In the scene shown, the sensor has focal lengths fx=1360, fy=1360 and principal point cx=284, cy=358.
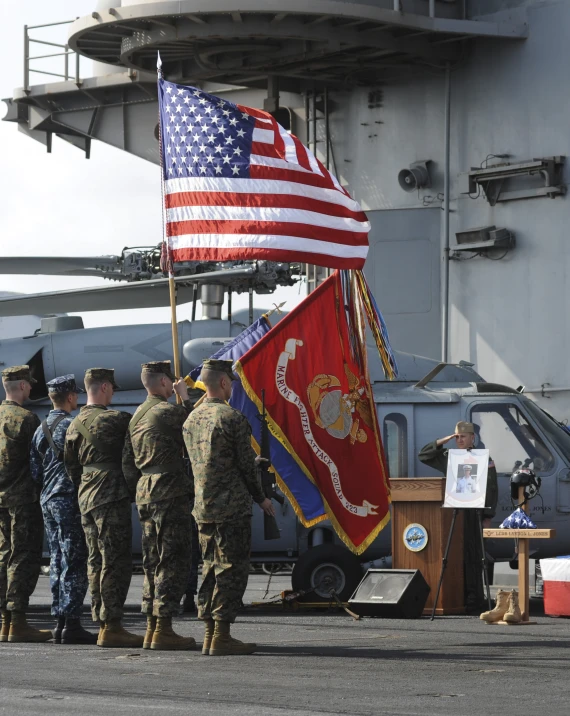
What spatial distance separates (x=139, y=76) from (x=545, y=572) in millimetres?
13959

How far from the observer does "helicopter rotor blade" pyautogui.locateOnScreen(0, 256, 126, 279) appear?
677 inches

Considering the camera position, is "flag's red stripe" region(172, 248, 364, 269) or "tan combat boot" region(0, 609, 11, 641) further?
→ "flag's red stripe" region(172, 248, 364, 269)

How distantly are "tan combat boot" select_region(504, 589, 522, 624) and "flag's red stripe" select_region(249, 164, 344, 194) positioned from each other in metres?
3.73

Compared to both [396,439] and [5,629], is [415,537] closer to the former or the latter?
[396,439]

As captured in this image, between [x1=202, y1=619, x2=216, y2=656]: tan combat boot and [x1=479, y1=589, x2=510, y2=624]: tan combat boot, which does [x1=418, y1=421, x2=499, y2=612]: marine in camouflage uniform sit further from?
[x1=202, y1=619, x2=216, y2=656]: tan combat boot

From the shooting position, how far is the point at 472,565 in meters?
12.4

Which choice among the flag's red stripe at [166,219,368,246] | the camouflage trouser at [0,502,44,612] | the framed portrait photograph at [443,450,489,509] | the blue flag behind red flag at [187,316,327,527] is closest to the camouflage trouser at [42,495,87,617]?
the camouflage trouser at [0,502,44,612]

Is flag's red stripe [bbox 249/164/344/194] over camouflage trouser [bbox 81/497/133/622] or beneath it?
over

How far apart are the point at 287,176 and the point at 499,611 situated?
400 centimetres

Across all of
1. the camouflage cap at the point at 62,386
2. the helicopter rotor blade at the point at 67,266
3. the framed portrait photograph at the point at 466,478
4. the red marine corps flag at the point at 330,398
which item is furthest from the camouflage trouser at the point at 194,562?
the helicopter rotor blade at the point at 67,266

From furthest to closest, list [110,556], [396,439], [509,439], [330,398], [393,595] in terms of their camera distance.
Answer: [396,439] < [509,439] < [330,398] < [393,595] < [110,556]

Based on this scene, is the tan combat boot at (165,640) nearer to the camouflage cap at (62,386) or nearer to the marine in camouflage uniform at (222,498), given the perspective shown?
the marine in camouflage uniform at (222,498)

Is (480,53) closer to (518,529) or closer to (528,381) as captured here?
(528,381)

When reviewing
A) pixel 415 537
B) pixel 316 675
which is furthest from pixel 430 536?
pixel 316 675
